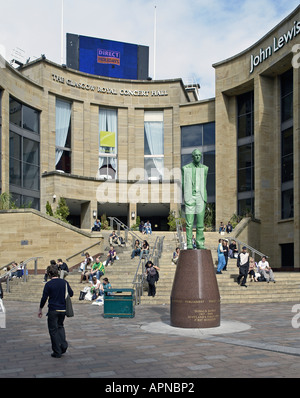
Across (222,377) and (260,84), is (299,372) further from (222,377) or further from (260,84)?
(260,84)

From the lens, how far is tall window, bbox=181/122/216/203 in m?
39.3

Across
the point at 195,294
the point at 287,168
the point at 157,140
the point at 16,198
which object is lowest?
the point at 195,294

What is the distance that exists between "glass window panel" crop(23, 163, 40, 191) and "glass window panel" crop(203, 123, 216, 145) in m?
13.9

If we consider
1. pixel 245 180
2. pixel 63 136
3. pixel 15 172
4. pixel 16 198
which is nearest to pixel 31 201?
pixel 16 198

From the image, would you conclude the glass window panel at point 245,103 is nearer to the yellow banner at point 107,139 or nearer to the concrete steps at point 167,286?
the yellow banner at point 107,139

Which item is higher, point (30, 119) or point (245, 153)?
point (30, 119)

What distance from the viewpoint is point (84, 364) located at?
7.36 m

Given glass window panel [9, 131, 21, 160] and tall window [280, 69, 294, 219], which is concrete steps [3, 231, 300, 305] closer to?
tall window [280, 69, 294, 219]

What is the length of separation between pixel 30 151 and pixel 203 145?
14115 millimetres

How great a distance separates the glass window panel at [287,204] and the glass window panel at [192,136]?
9609 millimetres

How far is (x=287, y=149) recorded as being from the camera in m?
33.2

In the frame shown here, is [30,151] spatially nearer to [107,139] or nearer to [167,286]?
[107,139]

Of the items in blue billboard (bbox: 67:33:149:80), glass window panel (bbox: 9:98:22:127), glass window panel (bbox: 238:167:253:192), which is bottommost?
glass window panel (bbox: 238:167:253:192)

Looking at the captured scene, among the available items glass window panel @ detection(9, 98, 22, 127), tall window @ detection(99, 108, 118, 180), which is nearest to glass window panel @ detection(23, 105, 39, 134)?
glass window panel @ detection(9, 98, 22, 127)
